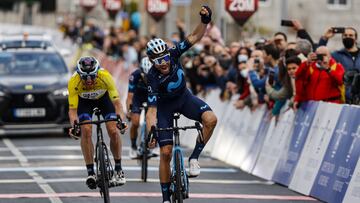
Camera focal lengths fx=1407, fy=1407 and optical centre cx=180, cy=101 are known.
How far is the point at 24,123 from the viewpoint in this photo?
27.5m

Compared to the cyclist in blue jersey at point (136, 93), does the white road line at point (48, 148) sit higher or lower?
lower

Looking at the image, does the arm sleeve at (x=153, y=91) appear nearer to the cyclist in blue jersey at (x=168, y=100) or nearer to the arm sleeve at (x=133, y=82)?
the cyclist in blue jersey at (x=168, y=100)

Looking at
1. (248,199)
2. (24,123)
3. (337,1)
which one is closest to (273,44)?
(248,199)

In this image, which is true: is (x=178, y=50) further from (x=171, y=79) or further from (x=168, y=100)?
(x=168, y=100)

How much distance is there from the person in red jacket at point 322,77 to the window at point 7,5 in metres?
123

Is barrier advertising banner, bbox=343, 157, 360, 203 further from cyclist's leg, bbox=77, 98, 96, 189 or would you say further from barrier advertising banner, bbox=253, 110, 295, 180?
barrier advertising banner, bbox=253, 110, 295, 180

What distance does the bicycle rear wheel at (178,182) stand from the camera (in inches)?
598

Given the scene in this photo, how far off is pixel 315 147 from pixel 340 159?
4.02 ft

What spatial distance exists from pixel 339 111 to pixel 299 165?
1461 millimetres

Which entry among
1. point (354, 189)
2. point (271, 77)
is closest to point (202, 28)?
point (354, 189)

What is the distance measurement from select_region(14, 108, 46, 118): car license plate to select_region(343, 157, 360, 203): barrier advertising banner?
11.7 meters

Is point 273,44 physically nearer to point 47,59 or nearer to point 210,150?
point 210,150

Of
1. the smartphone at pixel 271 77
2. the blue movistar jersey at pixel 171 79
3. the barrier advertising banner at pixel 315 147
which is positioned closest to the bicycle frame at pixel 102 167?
the blue movistar jersey at pixel 171 79

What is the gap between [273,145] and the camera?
21.0m
